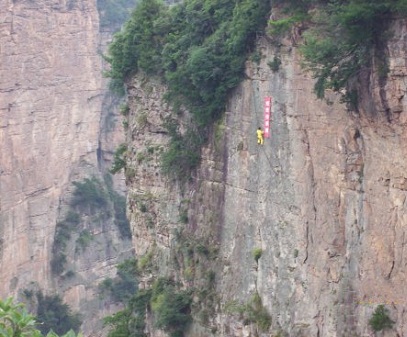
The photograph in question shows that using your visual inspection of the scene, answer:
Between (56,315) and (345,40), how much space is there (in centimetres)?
2343

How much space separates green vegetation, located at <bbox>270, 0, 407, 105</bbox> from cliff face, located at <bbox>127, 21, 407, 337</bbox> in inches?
9.8

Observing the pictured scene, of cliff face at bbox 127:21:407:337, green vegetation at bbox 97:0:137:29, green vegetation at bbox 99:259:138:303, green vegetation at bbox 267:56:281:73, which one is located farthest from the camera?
green vegetation at bbox 97:0:137:29

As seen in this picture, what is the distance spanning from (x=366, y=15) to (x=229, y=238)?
5669 millimetres

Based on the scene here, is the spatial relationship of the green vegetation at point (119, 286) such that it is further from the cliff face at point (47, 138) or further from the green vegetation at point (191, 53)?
the green vegetation at point (191, 53)

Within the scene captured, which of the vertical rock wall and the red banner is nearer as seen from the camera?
the red banner

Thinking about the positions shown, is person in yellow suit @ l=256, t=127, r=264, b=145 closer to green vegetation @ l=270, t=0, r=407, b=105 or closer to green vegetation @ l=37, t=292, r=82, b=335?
green vegetation @ l=270, t=0, r=407, b=105

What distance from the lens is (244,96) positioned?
1627cm

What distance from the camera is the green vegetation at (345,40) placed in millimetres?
12586

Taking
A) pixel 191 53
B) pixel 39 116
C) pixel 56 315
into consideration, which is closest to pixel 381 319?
pixel 191 53

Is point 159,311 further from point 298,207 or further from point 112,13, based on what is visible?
point 112,13

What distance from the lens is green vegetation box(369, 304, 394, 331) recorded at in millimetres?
13125

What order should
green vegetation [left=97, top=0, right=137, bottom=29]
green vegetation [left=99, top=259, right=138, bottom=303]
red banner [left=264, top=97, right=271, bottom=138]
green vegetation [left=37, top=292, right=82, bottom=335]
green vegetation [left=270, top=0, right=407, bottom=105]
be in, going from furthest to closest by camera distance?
green vegetation [left=97, top=0, right=137, bottom=29], green vegetation [left=99, top=259, right=138, bottom=303], green vegetation [left=37, top=292, right=82, bottom=335], red banner [left=264, top=97, right=271, bottom=138], green vegetation [left=270, top=0, right=407, bottom=105]

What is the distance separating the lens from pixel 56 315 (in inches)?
1353

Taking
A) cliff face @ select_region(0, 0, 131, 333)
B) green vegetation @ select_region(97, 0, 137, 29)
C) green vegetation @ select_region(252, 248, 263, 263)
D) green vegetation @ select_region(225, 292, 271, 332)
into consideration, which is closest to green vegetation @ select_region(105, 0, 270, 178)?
green vegetation @ select_region(252, 248, 263, 263)
